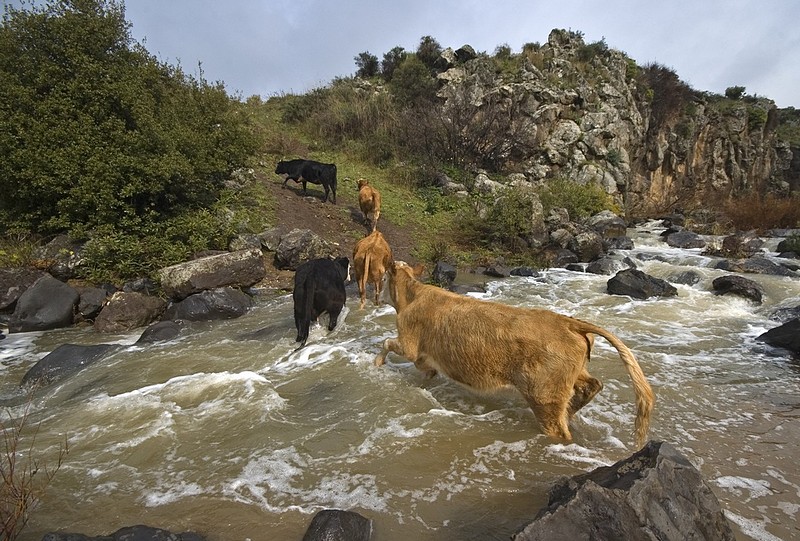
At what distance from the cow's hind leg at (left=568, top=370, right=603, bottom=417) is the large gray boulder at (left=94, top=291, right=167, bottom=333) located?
327 inches

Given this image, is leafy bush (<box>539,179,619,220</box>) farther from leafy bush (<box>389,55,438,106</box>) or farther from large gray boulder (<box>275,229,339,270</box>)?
leafy bush (<box>389,55,438,106</box>)

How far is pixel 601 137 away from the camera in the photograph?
26766 mm

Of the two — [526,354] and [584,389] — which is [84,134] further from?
[584,389]

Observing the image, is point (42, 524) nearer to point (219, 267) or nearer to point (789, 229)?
point (219, 267)

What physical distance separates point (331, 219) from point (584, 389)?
12427 mm

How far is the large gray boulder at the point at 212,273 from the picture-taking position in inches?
346

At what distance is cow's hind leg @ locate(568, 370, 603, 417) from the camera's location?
152 inches

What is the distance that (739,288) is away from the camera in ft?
31.2

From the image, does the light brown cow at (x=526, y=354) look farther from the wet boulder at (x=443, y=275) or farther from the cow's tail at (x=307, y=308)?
the wet boulder at (x=443, y=275)

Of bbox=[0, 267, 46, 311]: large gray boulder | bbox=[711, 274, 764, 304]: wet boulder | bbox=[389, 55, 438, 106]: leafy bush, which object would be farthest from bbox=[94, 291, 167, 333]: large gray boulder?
bbox=[389, 55, 438, 106]: leafy bush

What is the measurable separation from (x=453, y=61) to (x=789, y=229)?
75.0 ft

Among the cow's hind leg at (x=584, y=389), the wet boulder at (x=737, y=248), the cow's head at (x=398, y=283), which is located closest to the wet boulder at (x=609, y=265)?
the wet boulder at (x=737, y=248)

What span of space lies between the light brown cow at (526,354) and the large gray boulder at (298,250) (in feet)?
22.9

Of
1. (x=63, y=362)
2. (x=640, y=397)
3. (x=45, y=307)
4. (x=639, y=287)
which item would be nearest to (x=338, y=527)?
(x=640, y=397)
